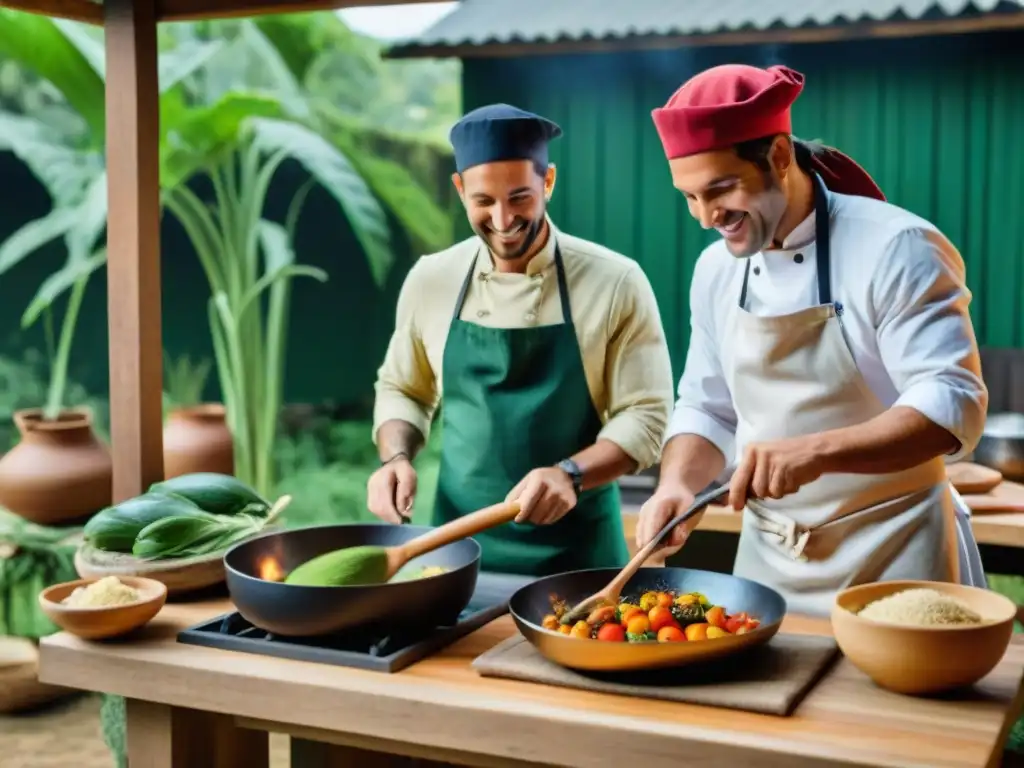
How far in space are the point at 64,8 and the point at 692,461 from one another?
209 centimetres

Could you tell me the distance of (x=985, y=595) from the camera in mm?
1842

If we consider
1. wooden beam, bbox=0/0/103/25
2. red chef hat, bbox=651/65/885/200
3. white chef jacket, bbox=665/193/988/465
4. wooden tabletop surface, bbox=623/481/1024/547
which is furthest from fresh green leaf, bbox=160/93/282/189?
red chef hat, bbox=651/65/885/200

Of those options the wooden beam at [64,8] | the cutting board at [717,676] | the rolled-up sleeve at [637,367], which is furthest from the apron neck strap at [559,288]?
the wooden beam at [64,8]

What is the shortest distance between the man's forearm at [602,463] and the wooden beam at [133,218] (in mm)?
1219

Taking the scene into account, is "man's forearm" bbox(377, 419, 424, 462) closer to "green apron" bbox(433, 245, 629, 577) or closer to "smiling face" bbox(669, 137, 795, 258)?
"green apron" bbox(433, 245, 629, 577)

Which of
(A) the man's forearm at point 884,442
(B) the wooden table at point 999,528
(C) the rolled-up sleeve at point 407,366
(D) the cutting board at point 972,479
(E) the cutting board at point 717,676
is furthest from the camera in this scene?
(D) the cutting board at point 972,479

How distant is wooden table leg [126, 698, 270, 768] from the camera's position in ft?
6.72

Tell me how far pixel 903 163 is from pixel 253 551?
4262mm

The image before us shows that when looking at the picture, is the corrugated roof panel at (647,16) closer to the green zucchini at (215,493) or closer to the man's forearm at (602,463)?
the man's forearm at (602,463)

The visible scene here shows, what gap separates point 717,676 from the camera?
1812mm

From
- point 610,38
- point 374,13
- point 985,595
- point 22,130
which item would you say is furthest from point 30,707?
point 374,13

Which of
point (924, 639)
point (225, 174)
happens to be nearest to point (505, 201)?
point (924, 639)

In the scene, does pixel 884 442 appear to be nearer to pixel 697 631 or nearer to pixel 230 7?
pixel 697 631

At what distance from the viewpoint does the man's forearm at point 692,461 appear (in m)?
2.41
